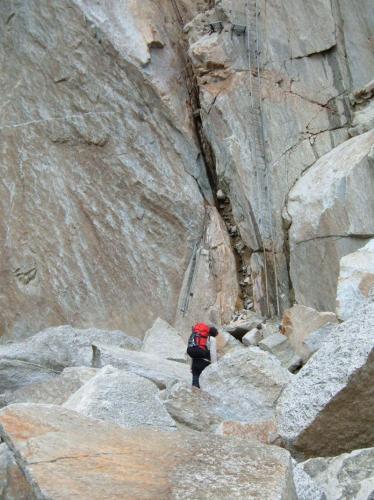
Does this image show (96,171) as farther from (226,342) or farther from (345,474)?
(345,474)

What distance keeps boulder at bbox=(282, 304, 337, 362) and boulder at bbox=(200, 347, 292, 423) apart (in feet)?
6.86

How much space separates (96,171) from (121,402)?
35.2 ft

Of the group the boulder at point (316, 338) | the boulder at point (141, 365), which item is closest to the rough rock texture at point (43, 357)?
the boulder at point (141, 365)

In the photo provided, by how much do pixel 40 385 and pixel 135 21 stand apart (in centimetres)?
1078

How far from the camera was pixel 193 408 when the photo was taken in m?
6.08

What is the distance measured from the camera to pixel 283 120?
1445 cm

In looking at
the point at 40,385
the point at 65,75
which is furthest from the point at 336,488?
the point at 65,75

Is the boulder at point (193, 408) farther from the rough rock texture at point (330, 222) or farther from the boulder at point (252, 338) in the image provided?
the rough rock texture at point (330, 222)

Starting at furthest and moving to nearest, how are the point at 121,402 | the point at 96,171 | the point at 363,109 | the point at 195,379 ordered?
the point at 96,171
the point at 363,109
the point at 195,379
the point at 121,402

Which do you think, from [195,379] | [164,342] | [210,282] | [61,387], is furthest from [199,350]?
[210,282]

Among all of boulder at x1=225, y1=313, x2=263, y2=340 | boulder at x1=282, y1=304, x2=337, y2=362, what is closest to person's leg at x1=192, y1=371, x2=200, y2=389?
boulder at x1=282, y1=304, x2=337, y2=362

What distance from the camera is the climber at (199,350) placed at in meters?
8.23

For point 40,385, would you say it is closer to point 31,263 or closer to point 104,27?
point 31,263

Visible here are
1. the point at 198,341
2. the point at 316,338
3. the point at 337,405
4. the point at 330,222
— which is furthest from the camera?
the point at 330,222
